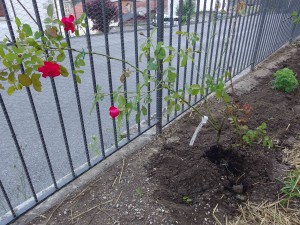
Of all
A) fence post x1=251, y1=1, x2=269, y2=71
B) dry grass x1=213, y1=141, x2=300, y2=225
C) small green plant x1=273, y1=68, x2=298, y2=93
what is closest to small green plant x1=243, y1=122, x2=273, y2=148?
dry grass x1=213, y1=141, x2=300, y2=225

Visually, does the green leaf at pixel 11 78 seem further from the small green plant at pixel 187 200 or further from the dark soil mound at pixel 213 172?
the small green plant at pixel 187 200

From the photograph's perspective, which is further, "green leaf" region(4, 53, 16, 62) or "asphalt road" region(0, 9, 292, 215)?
"asphalt road" region(0, 9, 292, 215)

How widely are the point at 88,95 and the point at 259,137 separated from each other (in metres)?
2.15

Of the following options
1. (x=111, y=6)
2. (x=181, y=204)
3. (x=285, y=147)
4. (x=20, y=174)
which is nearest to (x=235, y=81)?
(x=285, y=147)

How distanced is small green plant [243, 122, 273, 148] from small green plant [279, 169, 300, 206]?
27 centimetres

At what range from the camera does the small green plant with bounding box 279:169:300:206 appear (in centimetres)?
164

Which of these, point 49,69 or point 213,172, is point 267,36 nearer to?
point 213,172

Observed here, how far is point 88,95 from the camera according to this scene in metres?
3.40

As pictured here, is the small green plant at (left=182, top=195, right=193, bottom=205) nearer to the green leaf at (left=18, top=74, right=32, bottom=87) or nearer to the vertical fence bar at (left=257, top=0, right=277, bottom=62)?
the green leaf at (left=18, top=74, right=32, bottom=87)

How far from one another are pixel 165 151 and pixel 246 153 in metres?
0.61

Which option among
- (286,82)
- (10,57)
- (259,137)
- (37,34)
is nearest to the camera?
(10,57)

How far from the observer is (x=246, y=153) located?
197 cm

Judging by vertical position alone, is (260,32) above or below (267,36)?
above

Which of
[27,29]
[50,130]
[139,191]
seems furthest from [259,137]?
[50,130]
